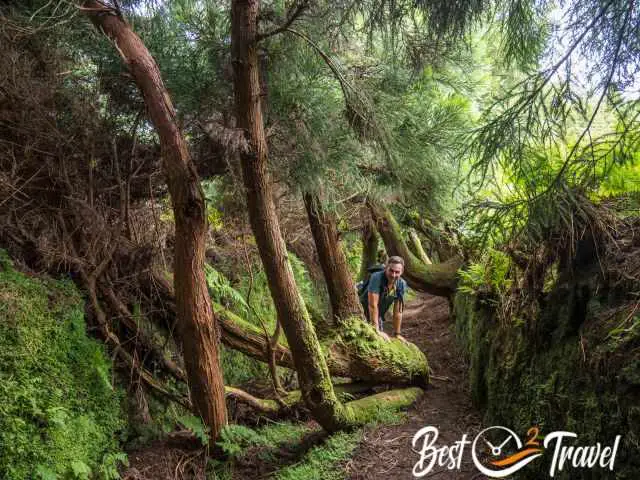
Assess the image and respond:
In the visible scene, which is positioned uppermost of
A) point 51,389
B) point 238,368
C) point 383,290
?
point 383,290

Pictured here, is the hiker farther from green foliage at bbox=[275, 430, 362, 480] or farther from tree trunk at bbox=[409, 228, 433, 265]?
tree trunk at bbox=[409, 228, 433, 265]

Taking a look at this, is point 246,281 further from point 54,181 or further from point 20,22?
point 20,22

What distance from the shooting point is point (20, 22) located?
15.1 ft

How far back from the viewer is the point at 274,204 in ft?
18.3

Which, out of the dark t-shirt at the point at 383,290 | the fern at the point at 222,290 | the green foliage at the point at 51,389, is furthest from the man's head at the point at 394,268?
the green foliage at the point at 51,389

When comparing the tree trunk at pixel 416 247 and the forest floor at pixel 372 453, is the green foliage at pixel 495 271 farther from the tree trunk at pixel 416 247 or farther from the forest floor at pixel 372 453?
the tree trunk at pixel 416 247

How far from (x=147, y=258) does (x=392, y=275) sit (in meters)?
3.67

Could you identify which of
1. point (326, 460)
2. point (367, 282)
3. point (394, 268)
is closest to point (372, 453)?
point (326, 460)

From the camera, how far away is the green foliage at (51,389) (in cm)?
367

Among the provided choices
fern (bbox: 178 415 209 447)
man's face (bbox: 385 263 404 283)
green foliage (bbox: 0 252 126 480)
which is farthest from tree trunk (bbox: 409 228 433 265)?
green foliage (bbox: 0 252 126 480)

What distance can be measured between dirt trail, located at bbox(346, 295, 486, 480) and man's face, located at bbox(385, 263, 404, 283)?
1.88 meters

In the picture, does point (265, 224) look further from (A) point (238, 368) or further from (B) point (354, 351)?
(A) point (238, 368)

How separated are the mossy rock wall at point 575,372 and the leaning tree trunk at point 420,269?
14.4 ft

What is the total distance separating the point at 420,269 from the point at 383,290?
2.56 m
